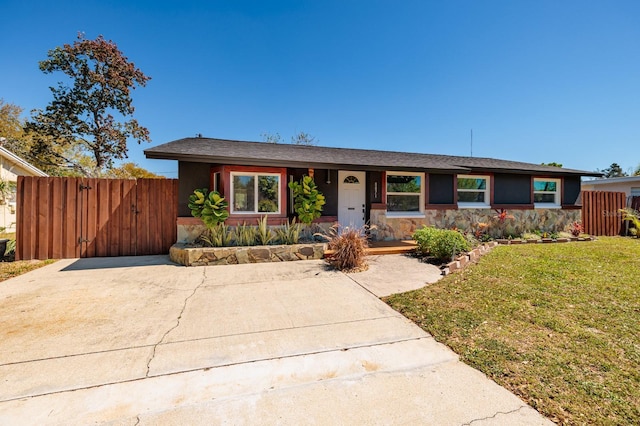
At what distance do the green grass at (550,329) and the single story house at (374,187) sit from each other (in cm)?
310

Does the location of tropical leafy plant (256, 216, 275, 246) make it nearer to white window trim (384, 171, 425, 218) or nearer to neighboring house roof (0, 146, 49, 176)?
white window trim (384, 171, 425, 218)

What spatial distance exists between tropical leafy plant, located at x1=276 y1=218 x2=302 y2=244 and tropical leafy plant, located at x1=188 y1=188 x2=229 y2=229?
1.58 m

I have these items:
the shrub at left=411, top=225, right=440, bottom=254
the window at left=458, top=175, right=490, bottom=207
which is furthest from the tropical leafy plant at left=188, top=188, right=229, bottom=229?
the window at left=458, top=175, right=490, bottom=207

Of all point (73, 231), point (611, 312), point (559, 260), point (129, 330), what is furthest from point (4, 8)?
point (559, 260)

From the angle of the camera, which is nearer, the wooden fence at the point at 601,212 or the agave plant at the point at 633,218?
the agave plant at the point at 633,218

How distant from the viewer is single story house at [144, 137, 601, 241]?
771 centimetres

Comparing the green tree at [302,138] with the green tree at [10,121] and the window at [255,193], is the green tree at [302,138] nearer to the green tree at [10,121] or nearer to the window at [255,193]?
the window at [255,193]

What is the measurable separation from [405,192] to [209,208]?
677cm

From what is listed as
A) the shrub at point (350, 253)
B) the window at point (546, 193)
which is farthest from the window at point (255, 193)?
the window at point (546, 193)

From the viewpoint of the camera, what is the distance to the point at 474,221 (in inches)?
412

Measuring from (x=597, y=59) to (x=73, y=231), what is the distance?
1784cm

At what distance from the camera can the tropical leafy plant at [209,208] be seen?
7.05 metres

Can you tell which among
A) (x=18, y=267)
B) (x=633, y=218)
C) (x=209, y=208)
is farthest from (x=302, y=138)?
(x=633, y=218)

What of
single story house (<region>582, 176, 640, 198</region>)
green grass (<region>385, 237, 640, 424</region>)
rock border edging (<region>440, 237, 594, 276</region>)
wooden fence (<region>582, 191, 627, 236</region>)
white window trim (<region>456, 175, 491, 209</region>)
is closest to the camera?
green grass (<region>385, 237, 640, 424</region>)
